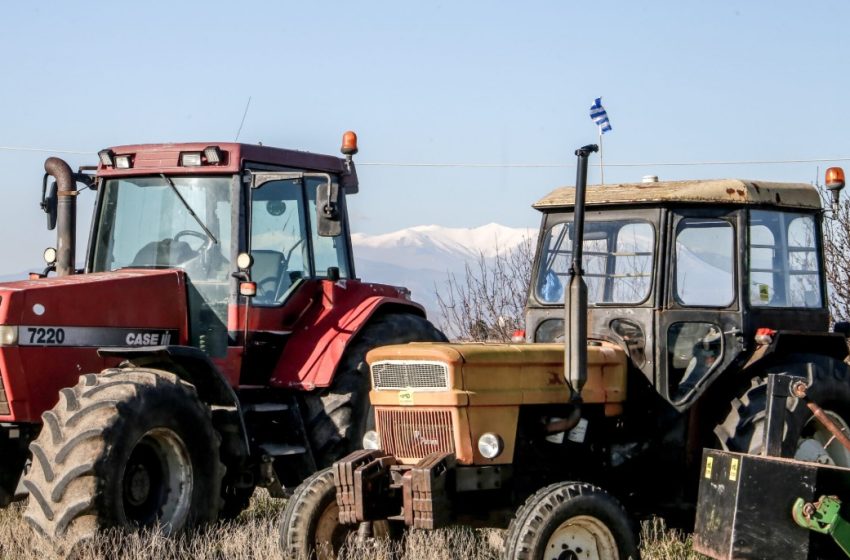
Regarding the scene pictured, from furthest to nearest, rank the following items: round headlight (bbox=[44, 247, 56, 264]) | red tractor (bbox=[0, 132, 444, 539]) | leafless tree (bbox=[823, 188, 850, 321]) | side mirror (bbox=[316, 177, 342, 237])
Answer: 1. leafless tree (bbox=[823, 188, 850, 321])
2. round headlight (bbox=[44, 247, 56, 264])
3. side mirror (bbox=[316, 177, 342, 237])
4. red tractor (bbox=[0, 132, 444, 539])

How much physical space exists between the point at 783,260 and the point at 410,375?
2.40 meters

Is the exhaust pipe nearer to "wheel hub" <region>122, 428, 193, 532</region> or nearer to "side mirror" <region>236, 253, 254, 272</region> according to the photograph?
"side mirror" <region>236, 253, 254, 272</region>

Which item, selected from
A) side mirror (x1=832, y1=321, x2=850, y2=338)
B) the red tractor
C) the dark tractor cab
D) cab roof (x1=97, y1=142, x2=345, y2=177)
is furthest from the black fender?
side mirror (x1=832, y1=321, x2=850, y2=338)

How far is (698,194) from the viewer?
310 inches

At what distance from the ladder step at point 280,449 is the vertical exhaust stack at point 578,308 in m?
2.68

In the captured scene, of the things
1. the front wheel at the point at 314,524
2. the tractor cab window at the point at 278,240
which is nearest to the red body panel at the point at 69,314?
the tractor cab window at the point at 278,240

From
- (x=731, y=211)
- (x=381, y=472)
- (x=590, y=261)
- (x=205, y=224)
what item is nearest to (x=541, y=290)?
(x=590, y=261)

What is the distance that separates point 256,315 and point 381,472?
8.50 feet

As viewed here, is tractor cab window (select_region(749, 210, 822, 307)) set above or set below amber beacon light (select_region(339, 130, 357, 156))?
below

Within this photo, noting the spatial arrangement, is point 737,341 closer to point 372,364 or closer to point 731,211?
point 731,211

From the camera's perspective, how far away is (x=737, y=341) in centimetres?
774

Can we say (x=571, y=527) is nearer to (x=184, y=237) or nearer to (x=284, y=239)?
(x=284, y=239)

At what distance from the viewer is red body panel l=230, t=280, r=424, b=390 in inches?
371

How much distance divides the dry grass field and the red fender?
1080 millimetres
